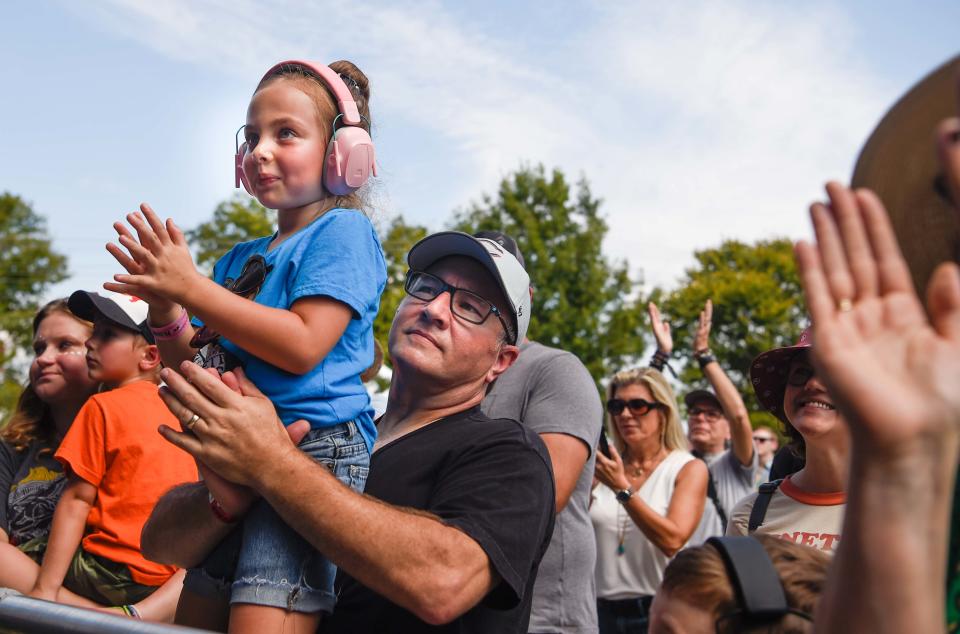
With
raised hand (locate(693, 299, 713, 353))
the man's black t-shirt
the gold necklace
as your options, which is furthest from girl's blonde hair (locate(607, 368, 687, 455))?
the man's black t-shirt

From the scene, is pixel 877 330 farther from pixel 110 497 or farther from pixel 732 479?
pixel 732 479

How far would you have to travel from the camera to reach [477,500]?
88.9 inches

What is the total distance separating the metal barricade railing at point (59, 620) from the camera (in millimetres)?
1441

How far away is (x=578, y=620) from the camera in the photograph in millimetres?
3709

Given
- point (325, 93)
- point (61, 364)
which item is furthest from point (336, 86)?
point (61, 364)

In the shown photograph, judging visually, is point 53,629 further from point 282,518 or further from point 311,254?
point 311,254

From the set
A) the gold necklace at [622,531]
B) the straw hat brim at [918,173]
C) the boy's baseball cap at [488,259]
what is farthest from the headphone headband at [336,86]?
the gold necklace at [622,531]

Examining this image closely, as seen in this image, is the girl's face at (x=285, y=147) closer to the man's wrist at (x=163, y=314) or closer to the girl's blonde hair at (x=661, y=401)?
the man's wrist at (x=163, y=314)

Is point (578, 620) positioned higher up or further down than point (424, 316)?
further down

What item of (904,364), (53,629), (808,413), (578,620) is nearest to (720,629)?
(904,364)

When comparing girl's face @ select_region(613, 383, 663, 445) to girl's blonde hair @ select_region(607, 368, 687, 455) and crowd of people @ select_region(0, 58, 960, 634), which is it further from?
crowd of people @ select_region(0, 58, 960, 634)

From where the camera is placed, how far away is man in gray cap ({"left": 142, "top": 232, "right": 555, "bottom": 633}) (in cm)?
204

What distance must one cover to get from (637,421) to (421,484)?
382 centimetres

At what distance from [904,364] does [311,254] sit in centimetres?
157
